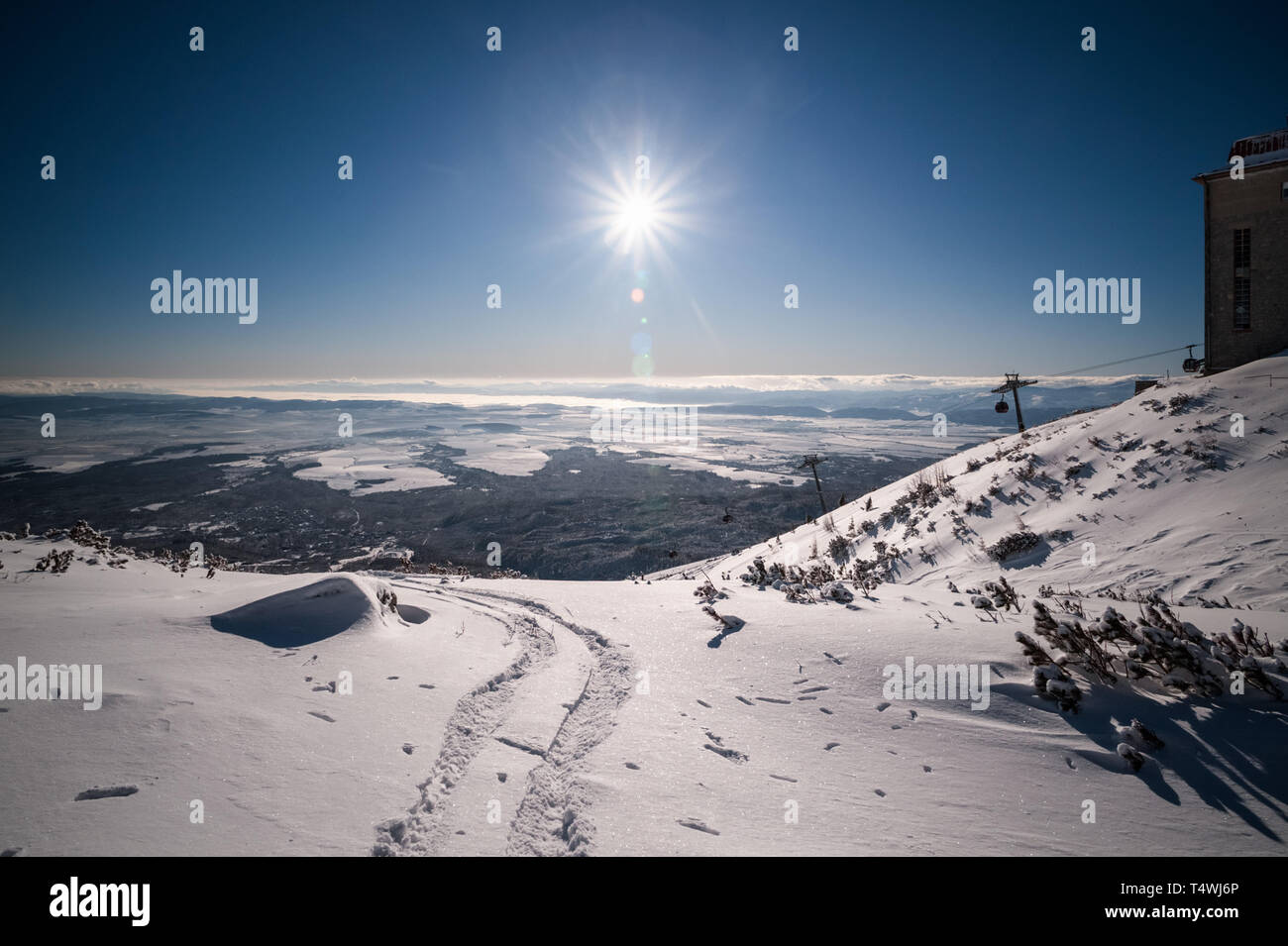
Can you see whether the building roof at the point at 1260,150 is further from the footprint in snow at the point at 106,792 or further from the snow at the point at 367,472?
the snow at the point at 367,472

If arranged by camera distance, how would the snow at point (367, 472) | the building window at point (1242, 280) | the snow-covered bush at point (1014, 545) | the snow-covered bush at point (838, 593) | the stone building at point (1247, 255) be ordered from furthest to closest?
the snow at point (367, 472) → the building window at point (1242, 280) → the stone building at point (1247, 255) → the snow-covered bush at point (1014, 545) → the snow-covered bush at point (838, 593)

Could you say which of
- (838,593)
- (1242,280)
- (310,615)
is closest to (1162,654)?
(838,593)

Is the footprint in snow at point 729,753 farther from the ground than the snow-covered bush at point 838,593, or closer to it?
closer to it

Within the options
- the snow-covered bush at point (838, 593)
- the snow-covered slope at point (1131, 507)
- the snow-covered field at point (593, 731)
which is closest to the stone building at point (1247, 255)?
the snow-covered slope at point (1131, 507)

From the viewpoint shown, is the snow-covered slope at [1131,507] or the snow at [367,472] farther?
the snow at [367,472]

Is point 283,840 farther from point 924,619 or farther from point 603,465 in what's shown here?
point 603,465
